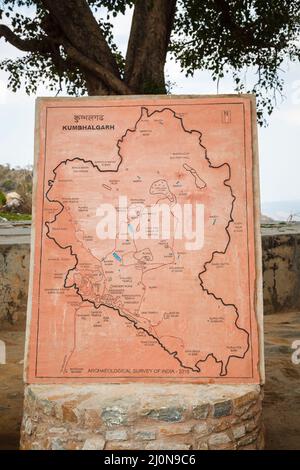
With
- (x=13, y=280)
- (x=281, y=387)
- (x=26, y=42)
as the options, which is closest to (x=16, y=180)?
(x=26, y=42)

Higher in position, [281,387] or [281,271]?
[281,271]

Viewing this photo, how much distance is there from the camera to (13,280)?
5.79 m

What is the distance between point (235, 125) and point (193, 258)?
796 mm

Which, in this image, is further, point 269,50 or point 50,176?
point 269,50

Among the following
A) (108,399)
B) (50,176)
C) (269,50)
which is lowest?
(108,399)

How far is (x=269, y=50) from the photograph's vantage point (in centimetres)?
906

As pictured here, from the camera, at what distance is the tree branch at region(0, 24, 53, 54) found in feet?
25.0

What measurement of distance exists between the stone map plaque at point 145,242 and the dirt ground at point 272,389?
59cm

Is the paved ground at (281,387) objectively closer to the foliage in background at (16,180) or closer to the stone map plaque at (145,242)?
the stone map plaque at (145,242)

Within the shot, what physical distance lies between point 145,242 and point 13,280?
10.4 feet

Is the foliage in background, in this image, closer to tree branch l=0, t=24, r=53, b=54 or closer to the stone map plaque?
tree branch l=0, t=24, r=53, b=54

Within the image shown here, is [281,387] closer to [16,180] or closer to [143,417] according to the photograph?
[143,417]
